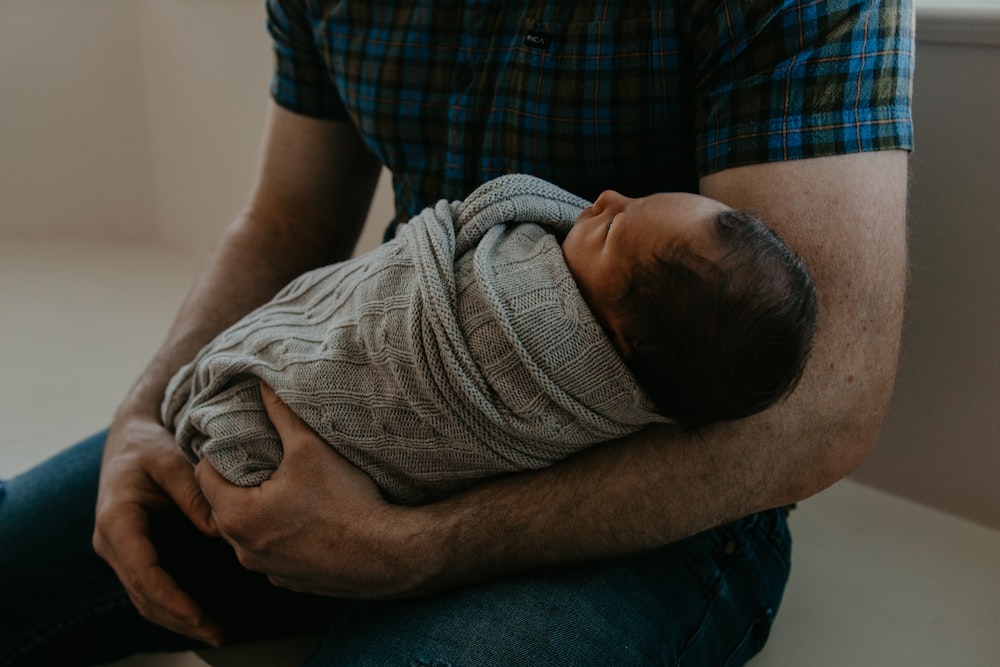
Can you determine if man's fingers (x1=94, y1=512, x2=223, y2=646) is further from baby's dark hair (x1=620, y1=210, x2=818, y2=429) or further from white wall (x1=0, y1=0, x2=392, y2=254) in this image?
white wall (x1=0, y1=0, x2=392, y2=254)

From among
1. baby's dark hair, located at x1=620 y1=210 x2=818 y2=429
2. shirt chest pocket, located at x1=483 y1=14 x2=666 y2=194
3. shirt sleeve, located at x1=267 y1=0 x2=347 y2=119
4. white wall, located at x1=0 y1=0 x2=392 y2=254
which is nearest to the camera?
baby's dark hair, located at x1=620 y1=210 x2=818 y2=429

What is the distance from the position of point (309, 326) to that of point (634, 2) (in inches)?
18.8

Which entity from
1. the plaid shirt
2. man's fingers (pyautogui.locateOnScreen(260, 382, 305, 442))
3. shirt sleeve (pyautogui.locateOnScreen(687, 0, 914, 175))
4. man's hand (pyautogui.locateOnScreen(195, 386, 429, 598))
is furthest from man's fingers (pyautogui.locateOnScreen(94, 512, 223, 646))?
shirt sleeve (pyautogui.locateOnScreen(687, 0, 914, 175))

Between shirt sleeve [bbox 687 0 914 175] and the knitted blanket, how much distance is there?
0.64 feet

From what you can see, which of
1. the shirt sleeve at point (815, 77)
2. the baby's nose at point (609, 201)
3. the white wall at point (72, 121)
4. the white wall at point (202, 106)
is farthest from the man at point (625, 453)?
the white wall at point (72, 121)

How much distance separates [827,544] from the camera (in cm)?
128

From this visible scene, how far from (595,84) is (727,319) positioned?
1.20 feet

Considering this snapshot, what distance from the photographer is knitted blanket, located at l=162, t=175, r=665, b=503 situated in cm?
80

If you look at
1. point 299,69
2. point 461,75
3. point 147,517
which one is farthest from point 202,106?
point 147,517

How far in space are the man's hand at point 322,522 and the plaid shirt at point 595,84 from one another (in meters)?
0.39

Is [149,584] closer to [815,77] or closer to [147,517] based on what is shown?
[147,517]

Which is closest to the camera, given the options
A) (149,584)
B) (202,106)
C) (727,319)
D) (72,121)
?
Answer: (727,319)

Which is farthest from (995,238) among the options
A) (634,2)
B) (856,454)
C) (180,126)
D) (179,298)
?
(180,126)

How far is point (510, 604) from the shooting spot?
0.86 m
